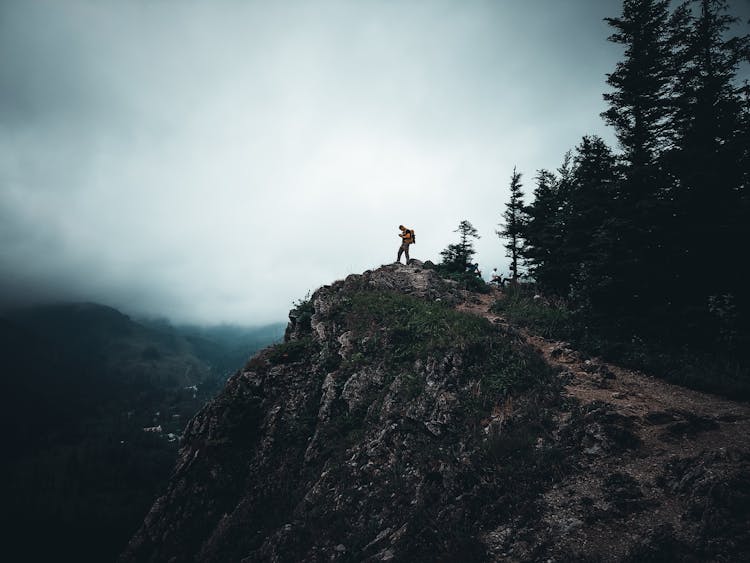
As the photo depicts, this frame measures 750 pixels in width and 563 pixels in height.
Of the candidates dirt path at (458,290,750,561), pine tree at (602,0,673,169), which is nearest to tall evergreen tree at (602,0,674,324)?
pine tree at (602,0,673,169)

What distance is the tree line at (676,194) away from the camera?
40.4 feet

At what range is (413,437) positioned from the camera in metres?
11.7

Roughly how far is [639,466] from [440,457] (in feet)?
16.8

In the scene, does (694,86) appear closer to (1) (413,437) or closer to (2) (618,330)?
(2) (618,330)

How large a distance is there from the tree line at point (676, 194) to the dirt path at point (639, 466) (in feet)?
14.1

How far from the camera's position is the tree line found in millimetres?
12305

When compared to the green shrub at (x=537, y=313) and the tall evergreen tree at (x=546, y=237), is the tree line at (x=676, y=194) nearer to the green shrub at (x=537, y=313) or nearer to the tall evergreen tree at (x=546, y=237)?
the green shrub at (x=537, y=313)

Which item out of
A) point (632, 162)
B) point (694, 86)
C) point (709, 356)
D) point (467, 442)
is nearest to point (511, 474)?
point (467, 442)

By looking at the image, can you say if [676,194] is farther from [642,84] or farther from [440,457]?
[440,457]

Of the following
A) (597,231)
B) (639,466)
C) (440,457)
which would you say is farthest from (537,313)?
(440,457)

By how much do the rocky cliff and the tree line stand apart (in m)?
3.80

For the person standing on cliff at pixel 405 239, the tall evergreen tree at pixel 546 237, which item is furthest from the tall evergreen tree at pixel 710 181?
the person standing on cliff at pixel 405 239

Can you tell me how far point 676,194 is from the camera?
13.3 metres

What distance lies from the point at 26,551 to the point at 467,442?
548 ft
